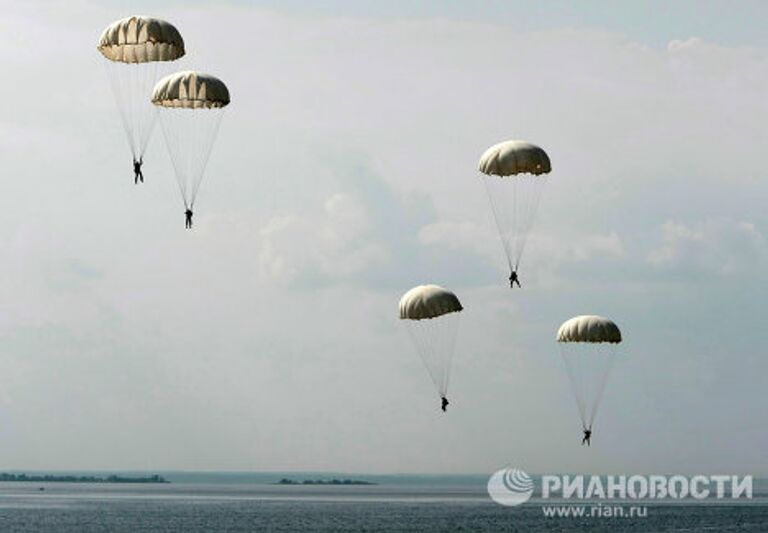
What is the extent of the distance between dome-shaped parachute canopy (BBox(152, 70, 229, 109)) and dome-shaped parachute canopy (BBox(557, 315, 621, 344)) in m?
20.1

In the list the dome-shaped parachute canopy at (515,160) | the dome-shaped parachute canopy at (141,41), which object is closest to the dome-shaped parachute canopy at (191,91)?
the dome-shaped parachute canopy at (141,41)

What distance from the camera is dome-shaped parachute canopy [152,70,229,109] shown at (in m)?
55.6

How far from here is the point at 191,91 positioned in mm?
55562

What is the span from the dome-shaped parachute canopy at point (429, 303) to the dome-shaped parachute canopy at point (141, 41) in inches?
583

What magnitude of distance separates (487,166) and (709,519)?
111m

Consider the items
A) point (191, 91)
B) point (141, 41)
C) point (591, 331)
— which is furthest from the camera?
point (591, 331)

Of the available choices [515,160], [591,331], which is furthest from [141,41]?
[591,331]

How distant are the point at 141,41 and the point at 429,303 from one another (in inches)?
655

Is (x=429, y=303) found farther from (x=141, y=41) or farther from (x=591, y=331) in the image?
(x=141, y=41)

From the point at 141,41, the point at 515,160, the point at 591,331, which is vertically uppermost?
the point at 141,41

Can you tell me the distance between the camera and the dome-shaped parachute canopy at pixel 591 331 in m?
65.5

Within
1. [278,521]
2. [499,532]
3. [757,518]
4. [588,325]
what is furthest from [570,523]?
[588,325]

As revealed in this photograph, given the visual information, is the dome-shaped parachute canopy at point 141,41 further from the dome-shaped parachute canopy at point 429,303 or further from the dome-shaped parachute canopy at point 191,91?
the dome-shaped parachute canopy at point 429,303

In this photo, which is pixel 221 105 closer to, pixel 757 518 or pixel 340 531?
pixel 340 531
